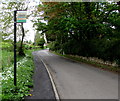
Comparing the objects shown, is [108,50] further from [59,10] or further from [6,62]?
[6,62]

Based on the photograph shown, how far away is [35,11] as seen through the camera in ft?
53.4

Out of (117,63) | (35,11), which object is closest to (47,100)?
(117,63)

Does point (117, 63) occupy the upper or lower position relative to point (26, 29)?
lower

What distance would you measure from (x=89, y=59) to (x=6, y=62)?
913 centimetres

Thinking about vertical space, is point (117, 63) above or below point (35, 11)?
below

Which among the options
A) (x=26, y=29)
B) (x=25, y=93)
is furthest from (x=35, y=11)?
(x=25, y=93)

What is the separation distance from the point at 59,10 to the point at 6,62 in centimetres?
801

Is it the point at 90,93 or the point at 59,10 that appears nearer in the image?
the point at 90,93

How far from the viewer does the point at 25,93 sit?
419cm

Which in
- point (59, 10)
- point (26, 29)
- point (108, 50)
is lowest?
point (108, 50)

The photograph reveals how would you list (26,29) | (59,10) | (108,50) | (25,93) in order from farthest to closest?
(26,29)
(59,10)
(108,50)
(25,93)

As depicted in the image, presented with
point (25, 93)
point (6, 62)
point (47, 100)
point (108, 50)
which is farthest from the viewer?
point (108, 50)

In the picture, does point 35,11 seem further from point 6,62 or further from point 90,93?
point 90,93

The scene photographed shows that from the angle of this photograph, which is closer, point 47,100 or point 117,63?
point 47,100
